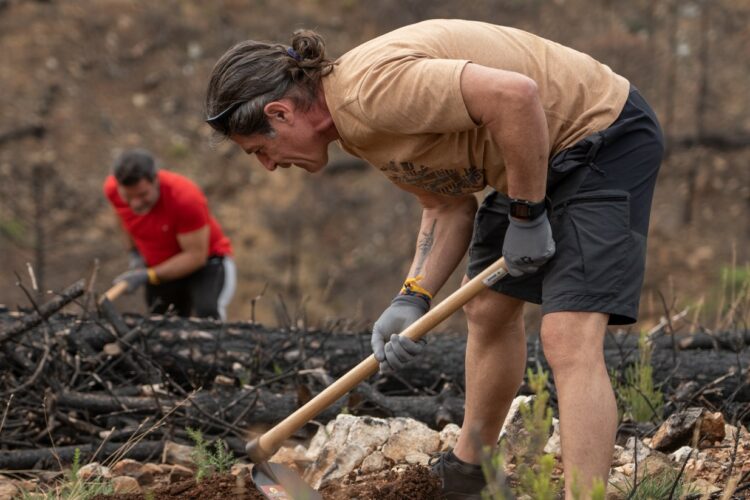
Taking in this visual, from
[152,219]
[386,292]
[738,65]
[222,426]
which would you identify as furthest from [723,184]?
[222,426]

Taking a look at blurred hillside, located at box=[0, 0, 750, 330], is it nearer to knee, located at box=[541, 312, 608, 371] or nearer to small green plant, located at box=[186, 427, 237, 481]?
small green plant, located at box=[186, 427, 237, 481]

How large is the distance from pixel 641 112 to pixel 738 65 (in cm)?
1205

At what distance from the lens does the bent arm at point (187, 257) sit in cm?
616

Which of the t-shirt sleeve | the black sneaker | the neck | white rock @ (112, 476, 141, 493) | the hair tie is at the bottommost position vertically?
white rock @ (112, 476, 141, 493)

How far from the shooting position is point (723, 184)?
12930 millimetres

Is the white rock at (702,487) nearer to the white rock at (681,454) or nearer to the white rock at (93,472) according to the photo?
the white rock at (681,454)

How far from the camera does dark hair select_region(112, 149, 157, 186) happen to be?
5.75 metres

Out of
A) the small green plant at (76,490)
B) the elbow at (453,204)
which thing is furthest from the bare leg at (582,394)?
the small green plant at (76,490)

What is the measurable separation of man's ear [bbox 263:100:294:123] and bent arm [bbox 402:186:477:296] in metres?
0.57

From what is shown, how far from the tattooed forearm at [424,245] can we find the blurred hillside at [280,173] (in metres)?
8.30

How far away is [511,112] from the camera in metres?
2.51

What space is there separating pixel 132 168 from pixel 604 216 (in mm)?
3691

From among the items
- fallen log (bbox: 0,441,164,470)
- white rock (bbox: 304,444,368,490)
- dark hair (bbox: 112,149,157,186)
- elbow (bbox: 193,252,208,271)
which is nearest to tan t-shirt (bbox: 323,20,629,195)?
white rock (bbox: 304,444,368,490)

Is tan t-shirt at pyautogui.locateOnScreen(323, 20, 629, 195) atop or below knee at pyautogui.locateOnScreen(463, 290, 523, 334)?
atop
